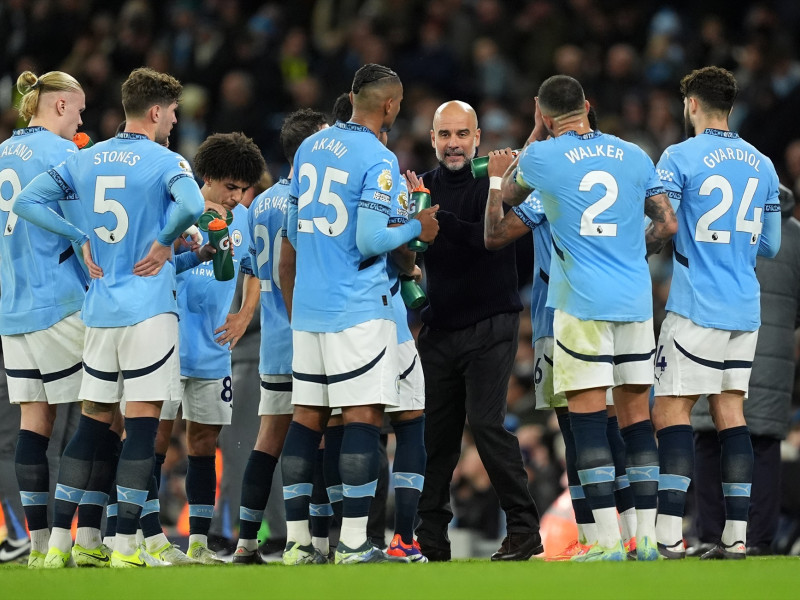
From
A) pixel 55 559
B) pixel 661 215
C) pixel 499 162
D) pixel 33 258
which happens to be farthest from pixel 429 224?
pixel 55 559

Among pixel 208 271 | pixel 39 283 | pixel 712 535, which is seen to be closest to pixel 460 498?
pixel 712 535

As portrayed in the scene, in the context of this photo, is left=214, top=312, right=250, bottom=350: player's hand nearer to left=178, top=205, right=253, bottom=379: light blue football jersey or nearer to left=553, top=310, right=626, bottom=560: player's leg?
left=178, top=205, right=253, bottom=379: light blue football jersey

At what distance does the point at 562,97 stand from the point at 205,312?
8.23ft

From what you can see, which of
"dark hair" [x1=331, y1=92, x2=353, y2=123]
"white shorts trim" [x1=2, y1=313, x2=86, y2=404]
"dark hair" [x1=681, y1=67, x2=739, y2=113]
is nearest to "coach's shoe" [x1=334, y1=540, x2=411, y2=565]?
"white shorts trim" [x1=2, y1=313, x2=86, y2=404]

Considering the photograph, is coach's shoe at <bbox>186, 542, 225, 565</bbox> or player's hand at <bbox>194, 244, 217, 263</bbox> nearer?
player's hand at <bbox>194, 244, 217, 263</bbox>

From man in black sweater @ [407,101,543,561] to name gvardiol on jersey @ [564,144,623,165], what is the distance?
3.80 ft

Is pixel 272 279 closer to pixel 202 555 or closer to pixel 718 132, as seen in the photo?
pixel 202 555

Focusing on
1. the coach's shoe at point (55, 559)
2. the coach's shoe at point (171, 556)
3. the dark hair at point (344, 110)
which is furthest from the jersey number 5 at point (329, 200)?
the coach's shoe at point (55, 559)

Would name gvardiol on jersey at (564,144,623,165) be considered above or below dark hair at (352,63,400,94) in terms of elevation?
below

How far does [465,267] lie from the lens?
8203 millimetres

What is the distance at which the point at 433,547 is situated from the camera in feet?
26.7

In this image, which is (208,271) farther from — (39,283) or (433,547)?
(433,547)

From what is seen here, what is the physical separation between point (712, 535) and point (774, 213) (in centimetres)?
235

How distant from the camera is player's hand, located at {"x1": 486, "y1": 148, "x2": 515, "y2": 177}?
25.3 feet
